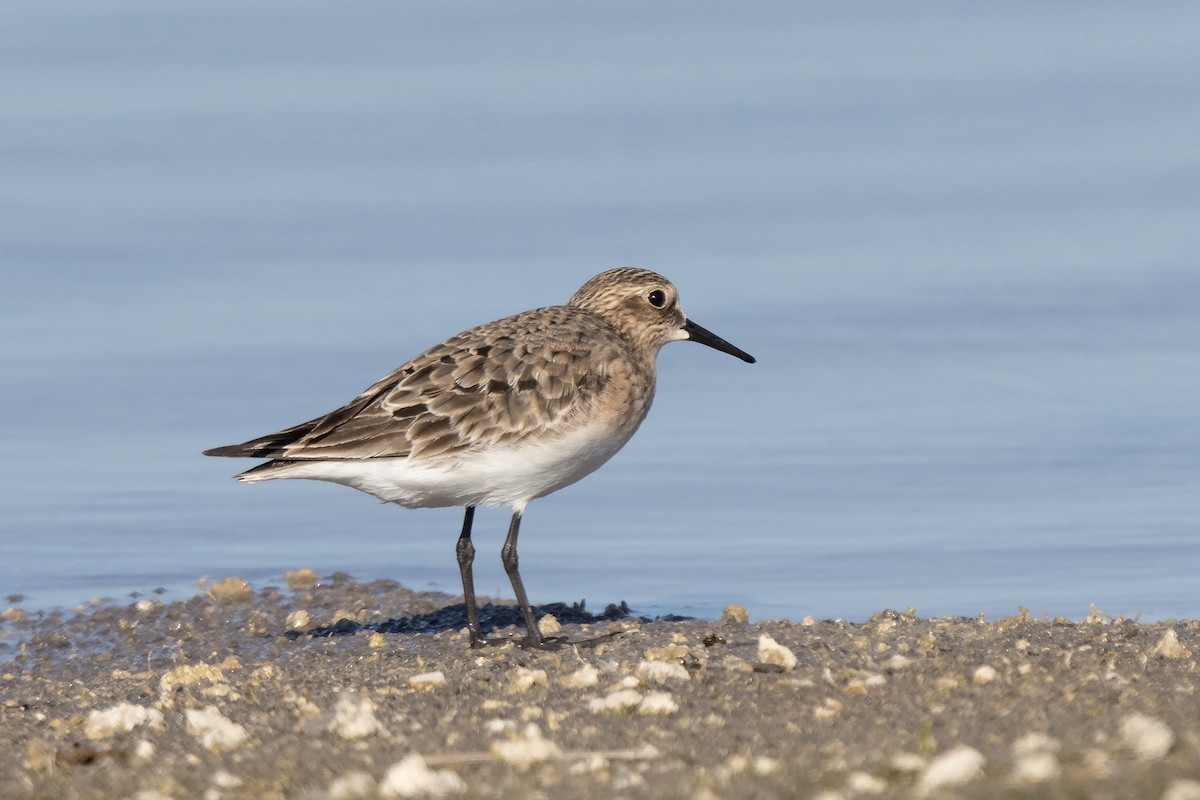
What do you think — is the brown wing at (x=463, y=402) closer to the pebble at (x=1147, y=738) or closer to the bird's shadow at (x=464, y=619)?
the bird's shadow at (x=464, y=619)

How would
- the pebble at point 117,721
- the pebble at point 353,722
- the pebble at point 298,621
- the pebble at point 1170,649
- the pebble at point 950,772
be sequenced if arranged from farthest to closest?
the pebble at point 298,621 < the pebble at point 1170,649 < the pebble at point 117,721 < the pebble at point 353,722 < the pebble at point 950,772

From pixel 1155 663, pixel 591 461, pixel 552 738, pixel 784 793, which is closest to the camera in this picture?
pixel 784 793

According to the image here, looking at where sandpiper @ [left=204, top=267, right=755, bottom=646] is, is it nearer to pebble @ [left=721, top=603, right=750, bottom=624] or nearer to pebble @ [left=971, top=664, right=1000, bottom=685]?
pebble @ [left=721, top=603, right=750, bottom=624]

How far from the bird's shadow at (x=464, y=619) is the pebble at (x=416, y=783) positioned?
456cm

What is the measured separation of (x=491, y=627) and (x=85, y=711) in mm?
2800

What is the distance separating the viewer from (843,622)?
9062 mm

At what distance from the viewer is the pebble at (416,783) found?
5.30m

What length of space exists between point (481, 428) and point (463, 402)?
177 millimetres

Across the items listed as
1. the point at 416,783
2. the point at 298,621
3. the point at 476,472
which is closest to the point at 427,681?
the point at 476,472

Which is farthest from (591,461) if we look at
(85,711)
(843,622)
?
(85,711)

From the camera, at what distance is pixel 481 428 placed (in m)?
9.09

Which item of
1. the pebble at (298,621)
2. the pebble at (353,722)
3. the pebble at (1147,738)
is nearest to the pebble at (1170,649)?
the pebble at (1147,738)

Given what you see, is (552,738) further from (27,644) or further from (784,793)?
(27,644)

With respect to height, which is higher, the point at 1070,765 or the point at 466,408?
the point at 466,408
